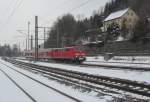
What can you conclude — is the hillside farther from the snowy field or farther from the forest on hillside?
the snowy field

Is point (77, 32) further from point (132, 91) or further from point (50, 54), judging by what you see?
point (132, 91)

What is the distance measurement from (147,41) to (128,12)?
54.8 meters

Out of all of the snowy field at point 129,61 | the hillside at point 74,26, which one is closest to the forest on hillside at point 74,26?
the hillside at point 74,26

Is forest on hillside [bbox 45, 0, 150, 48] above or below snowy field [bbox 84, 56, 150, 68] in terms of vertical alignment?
above

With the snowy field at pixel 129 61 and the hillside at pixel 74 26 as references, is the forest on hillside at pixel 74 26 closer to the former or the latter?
the hillside at pixel 74 26

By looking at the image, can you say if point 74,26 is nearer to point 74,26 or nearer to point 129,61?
point 74,26

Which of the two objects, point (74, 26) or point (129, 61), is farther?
point (74, 26)

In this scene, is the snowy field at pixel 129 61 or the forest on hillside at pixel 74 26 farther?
the forest on hillside at pixel 74 26

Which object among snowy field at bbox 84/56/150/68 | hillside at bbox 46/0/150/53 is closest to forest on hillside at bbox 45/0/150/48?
hillside at bbox 46/0/150/53

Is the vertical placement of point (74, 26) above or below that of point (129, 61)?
above

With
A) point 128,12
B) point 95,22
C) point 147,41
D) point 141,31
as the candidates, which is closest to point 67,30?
point 95,22

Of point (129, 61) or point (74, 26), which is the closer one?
point (129, 61)

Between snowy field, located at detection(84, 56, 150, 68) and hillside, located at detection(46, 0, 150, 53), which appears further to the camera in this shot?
hillside, located at detection(46, 0, 150, 53)

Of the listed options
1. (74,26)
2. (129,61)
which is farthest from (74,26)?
(129,61)
